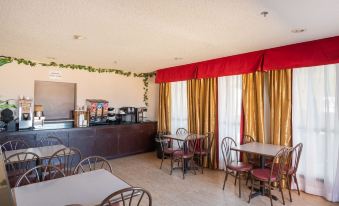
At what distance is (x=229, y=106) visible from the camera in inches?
167

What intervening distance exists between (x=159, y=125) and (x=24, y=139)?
3.06 m

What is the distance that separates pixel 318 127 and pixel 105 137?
4.15 m

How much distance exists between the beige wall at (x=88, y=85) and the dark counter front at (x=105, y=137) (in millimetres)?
829

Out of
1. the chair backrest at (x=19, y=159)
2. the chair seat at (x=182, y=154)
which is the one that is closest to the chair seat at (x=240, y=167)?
the chair seat at (x=182, y=154)

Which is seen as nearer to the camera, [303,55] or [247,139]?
[303,55]

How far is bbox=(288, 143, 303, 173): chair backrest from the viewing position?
2.97 metres

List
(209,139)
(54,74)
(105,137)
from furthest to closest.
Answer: (105,137)
(54,74)
(209,139)

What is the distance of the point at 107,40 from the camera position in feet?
10.1

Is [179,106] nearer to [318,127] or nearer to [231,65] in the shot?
[231,65]

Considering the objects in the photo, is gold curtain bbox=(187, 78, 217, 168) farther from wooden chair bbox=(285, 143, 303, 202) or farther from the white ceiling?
wooden chair bbox=(285, 143, 303, 202)

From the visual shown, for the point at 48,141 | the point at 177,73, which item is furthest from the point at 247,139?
the point at 48,141

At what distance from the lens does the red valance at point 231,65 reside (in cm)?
365

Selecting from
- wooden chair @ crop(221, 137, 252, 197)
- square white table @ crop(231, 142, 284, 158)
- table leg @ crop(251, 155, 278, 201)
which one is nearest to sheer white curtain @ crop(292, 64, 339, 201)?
square white table @ crop(231, 142, 284, 158)

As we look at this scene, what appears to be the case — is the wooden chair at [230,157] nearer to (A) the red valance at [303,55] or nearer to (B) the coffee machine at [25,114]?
(A) the red valance at [303,55]
